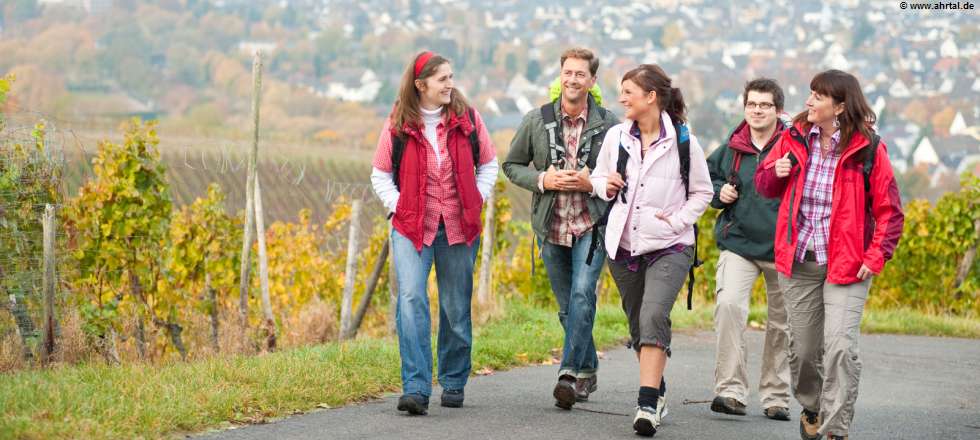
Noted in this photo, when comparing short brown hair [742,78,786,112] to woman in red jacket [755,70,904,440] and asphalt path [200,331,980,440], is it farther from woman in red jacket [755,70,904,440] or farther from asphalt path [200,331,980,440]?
asphalt path [200,331,980,440]

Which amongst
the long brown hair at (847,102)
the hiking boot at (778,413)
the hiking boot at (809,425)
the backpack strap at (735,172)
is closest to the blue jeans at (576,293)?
the backpack strap at (735,172)

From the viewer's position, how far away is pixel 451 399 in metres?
7.16

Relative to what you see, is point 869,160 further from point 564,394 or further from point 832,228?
point 564,394

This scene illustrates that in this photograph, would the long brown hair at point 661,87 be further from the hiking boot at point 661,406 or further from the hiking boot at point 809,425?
the hiking boot at point 809,425

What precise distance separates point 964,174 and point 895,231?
381 inches

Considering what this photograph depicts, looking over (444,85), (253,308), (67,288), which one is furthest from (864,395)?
(253,308)

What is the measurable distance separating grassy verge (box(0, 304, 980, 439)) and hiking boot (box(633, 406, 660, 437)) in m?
1.70

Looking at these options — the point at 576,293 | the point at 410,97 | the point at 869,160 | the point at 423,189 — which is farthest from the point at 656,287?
the point at 410,97

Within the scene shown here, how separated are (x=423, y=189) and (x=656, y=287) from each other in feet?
4.43

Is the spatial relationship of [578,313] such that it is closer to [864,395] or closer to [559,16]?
[864,395]

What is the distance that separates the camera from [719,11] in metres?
125

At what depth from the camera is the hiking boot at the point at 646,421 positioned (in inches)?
251

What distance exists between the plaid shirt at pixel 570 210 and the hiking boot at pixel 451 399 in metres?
1.01

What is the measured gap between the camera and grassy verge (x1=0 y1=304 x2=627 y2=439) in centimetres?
577
